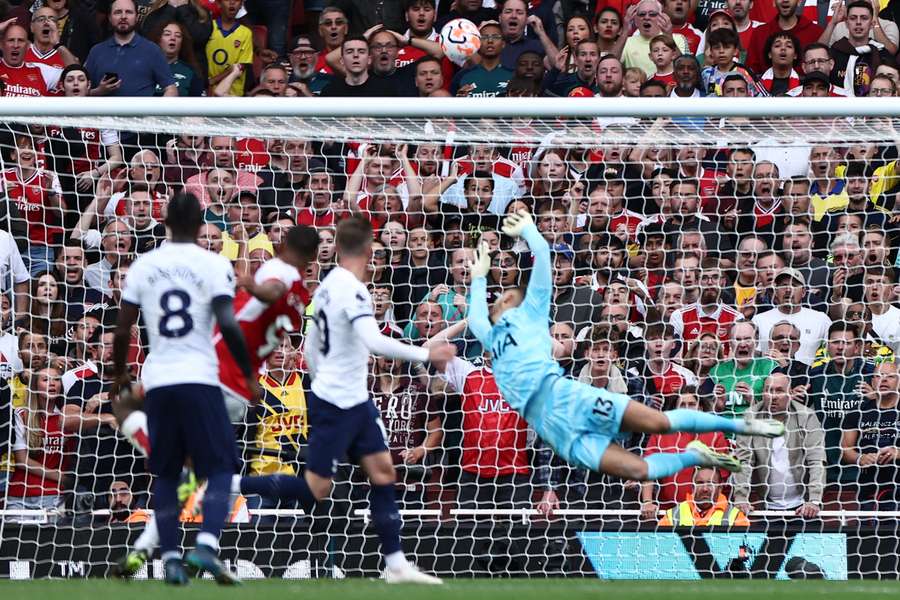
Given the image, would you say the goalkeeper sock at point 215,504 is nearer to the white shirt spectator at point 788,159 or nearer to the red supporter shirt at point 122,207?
the red supporter shirt at point 122,207

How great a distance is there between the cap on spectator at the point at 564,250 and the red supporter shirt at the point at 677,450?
1.53 m

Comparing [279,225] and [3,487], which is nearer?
[3,487]

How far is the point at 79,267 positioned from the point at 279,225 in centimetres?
153

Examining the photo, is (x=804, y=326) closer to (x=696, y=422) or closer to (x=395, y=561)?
(x=696, y=422)

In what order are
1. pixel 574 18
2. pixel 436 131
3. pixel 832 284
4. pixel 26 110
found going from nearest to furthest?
1. pixel 26 110
2. pixel 436 131
3. pixel 832 284
4. pixel 574 18

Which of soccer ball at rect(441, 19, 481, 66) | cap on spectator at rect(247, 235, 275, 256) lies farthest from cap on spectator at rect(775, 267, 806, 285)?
soccer ball at rect(441, 19, 481, 66)

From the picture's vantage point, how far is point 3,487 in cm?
1062

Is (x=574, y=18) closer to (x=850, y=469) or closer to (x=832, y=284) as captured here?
(x=832, y=284)

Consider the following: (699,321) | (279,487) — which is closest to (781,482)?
(699,321)

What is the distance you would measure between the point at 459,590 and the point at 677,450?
3.37 meters

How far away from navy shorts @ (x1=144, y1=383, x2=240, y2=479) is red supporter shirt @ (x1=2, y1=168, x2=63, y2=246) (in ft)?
14.5

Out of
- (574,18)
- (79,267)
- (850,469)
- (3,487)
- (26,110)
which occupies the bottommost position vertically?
(3,487)

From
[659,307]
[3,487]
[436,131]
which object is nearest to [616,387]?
[659,307]

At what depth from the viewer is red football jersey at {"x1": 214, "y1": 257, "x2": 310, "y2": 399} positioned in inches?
316
